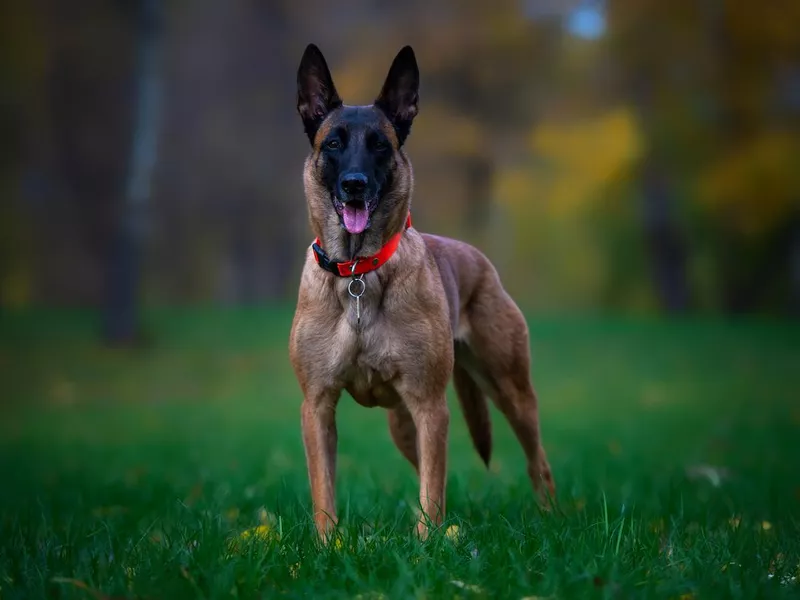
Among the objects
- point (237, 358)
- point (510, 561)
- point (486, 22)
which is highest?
point (486, 22)

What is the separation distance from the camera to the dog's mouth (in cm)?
423

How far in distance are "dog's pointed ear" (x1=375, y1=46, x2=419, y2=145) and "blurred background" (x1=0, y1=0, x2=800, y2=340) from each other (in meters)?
11.7

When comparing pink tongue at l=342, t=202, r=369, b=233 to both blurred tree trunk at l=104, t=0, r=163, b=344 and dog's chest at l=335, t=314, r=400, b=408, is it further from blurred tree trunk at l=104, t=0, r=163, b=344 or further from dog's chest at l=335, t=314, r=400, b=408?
blurred tree trunk at l=104, t=0, r=163, b=344

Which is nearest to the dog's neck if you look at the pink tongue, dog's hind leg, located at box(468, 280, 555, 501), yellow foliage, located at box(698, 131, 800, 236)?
the pink tongue

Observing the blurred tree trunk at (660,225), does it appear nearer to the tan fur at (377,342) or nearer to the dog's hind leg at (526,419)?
the dog's hind leg at (526,419)

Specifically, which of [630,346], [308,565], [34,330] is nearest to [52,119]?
[34,330]

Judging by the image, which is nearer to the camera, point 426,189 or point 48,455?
point 48,455

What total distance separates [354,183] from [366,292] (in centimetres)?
53

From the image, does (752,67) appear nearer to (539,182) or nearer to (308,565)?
(539,182)

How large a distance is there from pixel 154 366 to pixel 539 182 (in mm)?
9872

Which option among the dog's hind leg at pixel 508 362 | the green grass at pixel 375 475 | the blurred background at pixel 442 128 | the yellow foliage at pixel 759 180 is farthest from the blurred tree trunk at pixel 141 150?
the dog's hind leg at pixel 508 362

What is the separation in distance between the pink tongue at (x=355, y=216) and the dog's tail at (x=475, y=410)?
1.44m

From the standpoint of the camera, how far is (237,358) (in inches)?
630

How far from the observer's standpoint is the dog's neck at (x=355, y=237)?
4398mm
